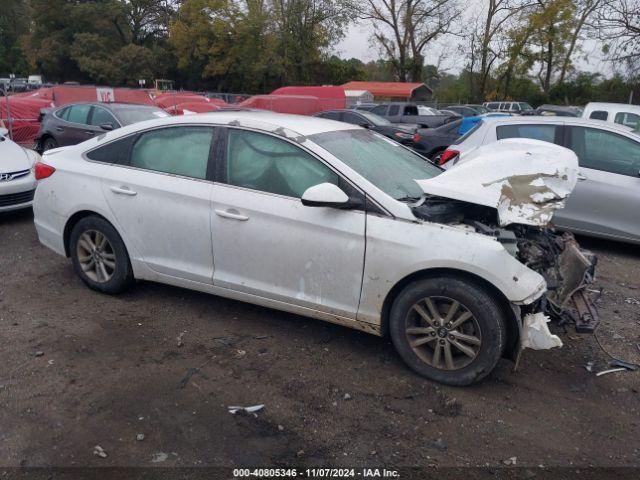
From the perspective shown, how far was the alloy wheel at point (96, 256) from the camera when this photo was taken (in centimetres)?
468

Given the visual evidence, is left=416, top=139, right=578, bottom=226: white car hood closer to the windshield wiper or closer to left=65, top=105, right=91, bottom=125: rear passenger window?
the windshield wiper

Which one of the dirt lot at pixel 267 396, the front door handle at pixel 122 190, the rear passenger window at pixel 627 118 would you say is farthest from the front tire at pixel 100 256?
the rear passenger window at pixel 627 118

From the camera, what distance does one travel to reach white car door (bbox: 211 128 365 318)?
3.64 meters

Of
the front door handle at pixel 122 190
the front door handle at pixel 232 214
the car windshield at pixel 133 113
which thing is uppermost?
the car windshield at pixel 133 113

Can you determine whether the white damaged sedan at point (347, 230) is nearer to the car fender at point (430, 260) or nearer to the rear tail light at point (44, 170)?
the car fender at point (430, 260)

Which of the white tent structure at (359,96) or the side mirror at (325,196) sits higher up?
the white tent structure at (359,96)

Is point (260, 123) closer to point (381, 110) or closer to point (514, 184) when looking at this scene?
point (514, 184)

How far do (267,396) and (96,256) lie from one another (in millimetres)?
2275

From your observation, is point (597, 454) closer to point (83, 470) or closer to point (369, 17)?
point (83, 470)

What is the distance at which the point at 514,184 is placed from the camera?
11.8ft

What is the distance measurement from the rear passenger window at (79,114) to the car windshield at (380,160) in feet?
27.5

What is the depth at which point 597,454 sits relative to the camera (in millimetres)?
2934

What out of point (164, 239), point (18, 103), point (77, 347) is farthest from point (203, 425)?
point (18, 103)

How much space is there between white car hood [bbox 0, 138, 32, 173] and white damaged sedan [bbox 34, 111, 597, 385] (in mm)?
3310
